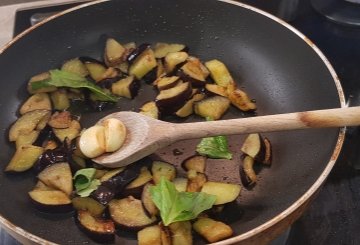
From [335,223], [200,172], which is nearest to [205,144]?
[200,172]

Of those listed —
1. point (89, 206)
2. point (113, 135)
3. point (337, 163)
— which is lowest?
point (337, 163)

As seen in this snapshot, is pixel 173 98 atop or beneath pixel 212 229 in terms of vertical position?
atop

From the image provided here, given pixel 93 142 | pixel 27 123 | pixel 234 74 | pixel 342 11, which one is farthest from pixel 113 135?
pixel 342 11

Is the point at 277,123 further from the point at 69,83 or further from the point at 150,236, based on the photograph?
the point at 69,83

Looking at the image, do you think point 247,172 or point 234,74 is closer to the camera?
point 247,172

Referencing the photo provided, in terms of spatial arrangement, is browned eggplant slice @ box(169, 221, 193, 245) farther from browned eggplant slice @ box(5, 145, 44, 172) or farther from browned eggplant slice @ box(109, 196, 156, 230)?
browned eggplant slice @ box(5, 145, 44, 172)

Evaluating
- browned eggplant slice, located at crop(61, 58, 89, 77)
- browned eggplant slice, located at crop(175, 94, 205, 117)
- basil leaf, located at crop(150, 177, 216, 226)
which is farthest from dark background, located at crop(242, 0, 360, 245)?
browned eggplant slice, located at crop(61, 58, 89, 77)
